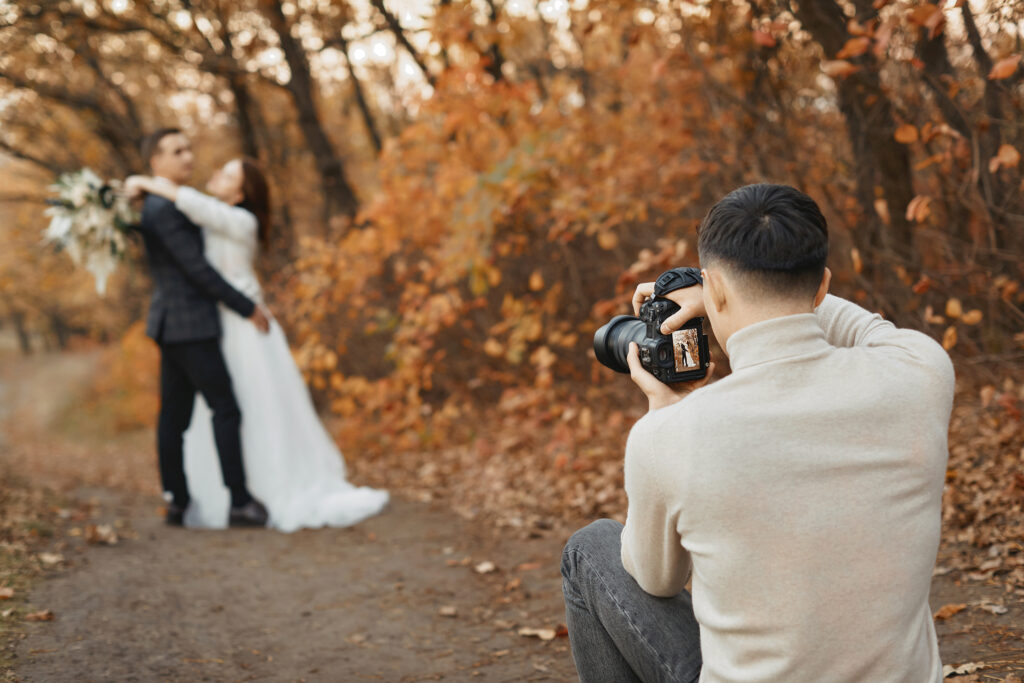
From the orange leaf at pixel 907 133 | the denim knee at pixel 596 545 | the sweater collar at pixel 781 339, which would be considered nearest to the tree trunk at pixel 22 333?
the orange leaf at pixel 907 133

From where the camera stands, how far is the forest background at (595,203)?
4020mm

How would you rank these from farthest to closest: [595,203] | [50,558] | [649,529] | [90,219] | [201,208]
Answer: [595,203] → [90,219] → [201,208] → [50,558] → [649,529]

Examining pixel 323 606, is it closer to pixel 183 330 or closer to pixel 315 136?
pixel 183 330

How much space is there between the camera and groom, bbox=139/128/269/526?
4.66 meters

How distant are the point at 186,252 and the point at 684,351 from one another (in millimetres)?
3661

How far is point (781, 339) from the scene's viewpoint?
146cm

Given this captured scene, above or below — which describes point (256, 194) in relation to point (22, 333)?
above

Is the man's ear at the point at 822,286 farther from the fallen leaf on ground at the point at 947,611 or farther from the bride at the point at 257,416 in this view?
the bride at the point at 257,416

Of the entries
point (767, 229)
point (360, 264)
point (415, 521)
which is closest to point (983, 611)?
point (767, 229)

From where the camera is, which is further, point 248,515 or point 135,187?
point 248,515

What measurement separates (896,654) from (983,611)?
170 centimetres

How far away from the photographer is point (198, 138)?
17.8 meters

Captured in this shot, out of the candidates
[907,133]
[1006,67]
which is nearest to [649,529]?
[1006,67]

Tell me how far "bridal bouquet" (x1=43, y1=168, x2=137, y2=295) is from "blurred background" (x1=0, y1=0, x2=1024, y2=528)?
7.49 feet
